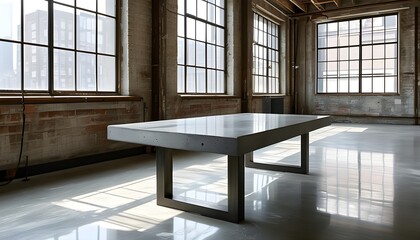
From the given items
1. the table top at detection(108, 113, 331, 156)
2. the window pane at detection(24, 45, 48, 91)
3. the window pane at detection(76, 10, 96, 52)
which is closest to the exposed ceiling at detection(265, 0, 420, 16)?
the window pane at detection(76, 10, 96, 52)

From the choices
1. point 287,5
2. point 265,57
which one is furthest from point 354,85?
point 287,5

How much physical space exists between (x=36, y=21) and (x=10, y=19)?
1.07 ft

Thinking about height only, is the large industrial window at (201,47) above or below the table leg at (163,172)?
above

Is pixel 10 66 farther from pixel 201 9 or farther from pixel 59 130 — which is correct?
pixel 201 9

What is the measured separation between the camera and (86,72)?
4980 millimetres

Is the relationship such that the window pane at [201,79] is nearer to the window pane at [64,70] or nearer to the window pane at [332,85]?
the window pane at [64,70]

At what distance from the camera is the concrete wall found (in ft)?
35.0

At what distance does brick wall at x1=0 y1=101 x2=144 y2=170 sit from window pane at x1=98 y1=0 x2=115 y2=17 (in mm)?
1403

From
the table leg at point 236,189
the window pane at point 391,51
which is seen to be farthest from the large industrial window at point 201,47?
the window pane at point 391,51

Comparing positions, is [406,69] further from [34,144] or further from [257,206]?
[34,144]

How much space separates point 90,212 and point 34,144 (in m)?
1.79

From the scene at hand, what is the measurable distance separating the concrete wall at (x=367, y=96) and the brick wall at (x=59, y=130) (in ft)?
28.1

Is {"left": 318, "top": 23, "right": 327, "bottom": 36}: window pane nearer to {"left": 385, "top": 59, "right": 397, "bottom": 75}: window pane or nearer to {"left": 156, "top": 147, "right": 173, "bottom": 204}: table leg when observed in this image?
{"left": 385, "top": 59, "right": 397, "bottom": 75}: window pane

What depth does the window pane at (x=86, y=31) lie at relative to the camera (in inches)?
191
